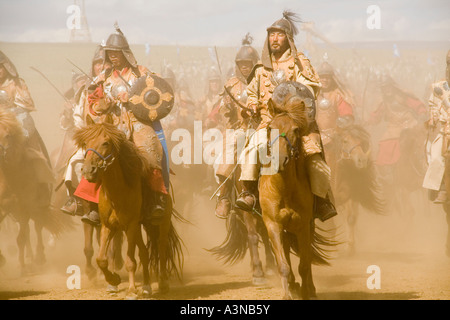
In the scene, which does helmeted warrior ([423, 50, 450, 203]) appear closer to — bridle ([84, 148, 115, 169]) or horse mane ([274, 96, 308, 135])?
horse mane ([274, 96, 308, 135])

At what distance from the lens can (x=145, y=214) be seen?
10.8 metres

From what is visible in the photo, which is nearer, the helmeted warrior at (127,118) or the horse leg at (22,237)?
the helmeted warrior at (127,118)

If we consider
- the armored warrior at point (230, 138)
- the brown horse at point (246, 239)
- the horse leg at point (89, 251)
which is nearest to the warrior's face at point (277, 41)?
the armored warrior at point (230, 138)

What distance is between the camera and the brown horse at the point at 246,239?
468 inches

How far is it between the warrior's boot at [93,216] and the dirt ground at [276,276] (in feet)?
3.13

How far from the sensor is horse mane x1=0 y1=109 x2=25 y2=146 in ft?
43.8

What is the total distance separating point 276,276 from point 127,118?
3.31 m

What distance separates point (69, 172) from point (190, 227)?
5.69 m

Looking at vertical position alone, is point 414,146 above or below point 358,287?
above

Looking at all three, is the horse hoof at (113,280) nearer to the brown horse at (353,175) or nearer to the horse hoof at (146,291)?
the horse hoof at (146,291)

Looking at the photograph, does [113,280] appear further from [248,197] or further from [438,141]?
[438,141]
